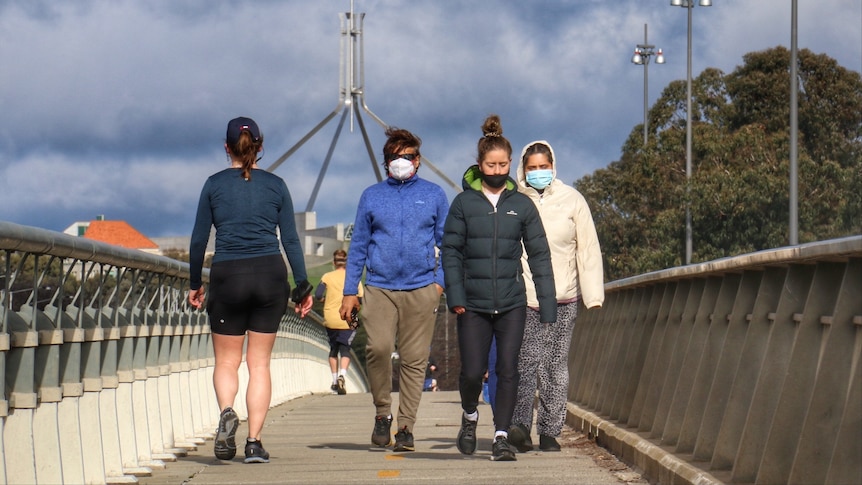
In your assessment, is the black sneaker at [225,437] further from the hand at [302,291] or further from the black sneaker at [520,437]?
the black sneaker at [520,437]

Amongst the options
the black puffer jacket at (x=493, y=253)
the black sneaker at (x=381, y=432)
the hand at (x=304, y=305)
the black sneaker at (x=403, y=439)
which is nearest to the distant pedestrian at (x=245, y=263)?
the hand at (x=304, y=305)

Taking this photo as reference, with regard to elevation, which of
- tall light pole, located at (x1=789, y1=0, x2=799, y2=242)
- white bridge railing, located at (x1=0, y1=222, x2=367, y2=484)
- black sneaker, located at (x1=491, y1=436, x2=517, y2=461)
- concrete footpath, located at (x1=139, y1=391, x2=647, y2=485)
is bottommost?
concrete footpath, located at (x1=139, y1=391, x2=647, y2=485)

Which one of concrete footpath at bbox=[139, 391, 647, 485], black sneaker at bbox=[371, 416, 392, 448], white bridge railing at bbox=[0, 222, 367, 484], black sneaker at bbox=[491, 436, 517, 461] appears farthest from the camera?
black sneaker at bbox=[371, 416, 392, 448]

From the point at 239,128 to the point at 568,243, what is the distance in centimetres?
220

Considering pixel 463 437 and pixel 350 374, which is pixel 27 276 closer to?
pixel 463 437

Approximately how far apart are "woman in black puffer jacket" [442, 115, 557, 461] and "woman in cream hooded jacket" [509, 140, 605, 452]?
0.57m

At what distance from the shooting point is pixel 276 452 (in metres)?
10.3

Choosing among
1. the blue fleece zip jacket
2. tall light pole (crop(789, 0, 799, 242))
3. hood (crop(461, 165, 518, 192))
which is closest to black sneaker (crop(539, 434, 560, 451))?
the blue fleece zip jacket

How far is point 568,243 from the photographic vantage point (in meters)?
9.93

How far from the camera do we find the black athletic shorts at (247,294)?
349 inches

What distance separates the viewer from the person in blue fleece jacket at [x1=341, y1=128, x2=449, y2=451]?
9859 mm

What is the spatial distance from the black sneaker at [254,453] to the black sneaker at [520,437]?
144 centimetres

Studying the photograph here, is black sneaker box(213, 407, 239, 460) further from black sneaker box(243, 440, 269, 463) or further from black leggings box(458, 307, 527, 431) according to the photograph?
black leggings box(458, 307, 527, 431)

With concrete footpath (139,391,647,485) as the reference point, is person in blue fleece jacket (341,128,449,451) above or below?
above
